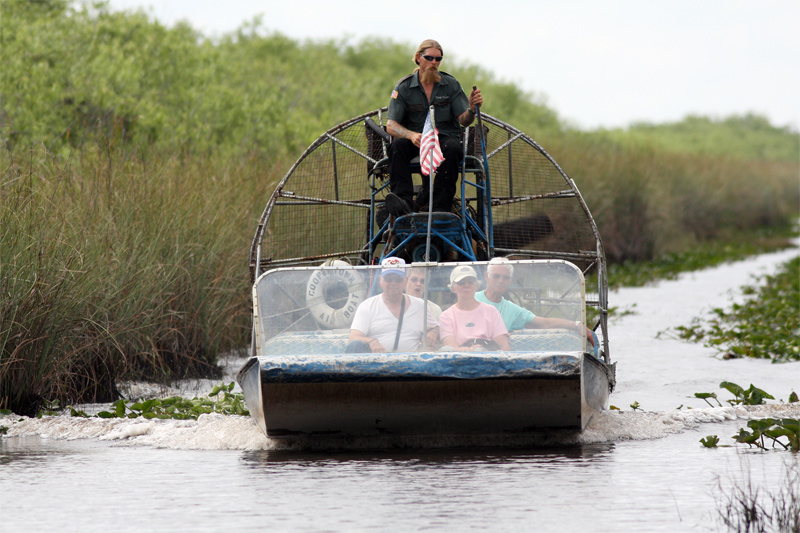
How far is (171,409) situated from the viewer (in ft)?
30.8

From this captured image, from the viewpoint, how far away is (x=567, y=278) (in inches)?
323

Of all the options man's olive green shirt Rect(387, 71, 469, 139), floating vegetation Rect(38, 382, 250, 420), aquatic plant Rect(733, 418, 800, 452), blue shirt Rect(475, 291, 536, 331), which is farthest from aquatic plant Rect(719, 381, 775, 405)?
floating vegetation Rect(38, 382, 250, 420)

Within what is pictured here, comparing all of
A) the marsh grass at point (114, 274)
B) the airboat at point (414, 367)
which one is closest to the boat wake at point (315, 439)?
the airboat at point (414, 367)

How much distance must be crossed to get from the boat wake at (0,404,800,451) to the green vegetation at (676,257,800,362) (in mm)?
4051

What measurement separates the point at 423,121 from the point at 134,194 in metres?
3.13

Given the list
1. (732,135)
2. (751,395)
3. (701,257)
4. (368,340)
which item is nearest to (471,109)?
(368,340)

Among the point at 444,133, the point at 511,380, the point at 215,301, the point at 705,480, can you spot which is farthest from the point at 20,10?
the point at 705,480

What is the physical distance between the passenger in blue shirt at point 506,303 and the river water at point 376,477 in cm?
85

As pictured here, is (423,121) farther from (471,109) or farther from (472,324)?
(472,324)

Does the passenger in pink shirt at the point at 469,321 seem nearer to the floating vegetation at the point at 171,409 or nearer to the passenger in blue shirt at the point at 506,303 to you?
the passenger in blue shirt at the point at 506,303

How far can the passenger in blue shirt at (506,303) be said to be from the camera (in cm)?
821

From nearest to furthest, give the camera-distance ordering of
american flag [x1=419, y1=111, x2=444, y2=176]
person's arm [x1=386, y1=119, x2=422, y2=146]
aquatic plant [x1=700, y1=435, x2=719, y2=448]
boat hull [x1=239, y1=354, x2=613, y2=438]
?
boat hull [x1=239, y1=354, x2=613, y2=438], aquatic plant [x1=700, y1=435, x2=719, y2=448], american flag [x1=419, y1=111, x2=444, y2=176], person's arm [x1=386, y1=119, x2=422, y2=146]

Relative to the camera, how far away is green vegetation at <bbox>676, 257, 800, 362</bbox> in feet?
43.5

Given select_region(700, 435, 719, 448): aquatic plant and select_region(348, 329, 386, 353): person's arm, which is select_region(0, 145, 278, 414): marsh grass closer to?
select_region(348, 329, 386, 353): person's arm
